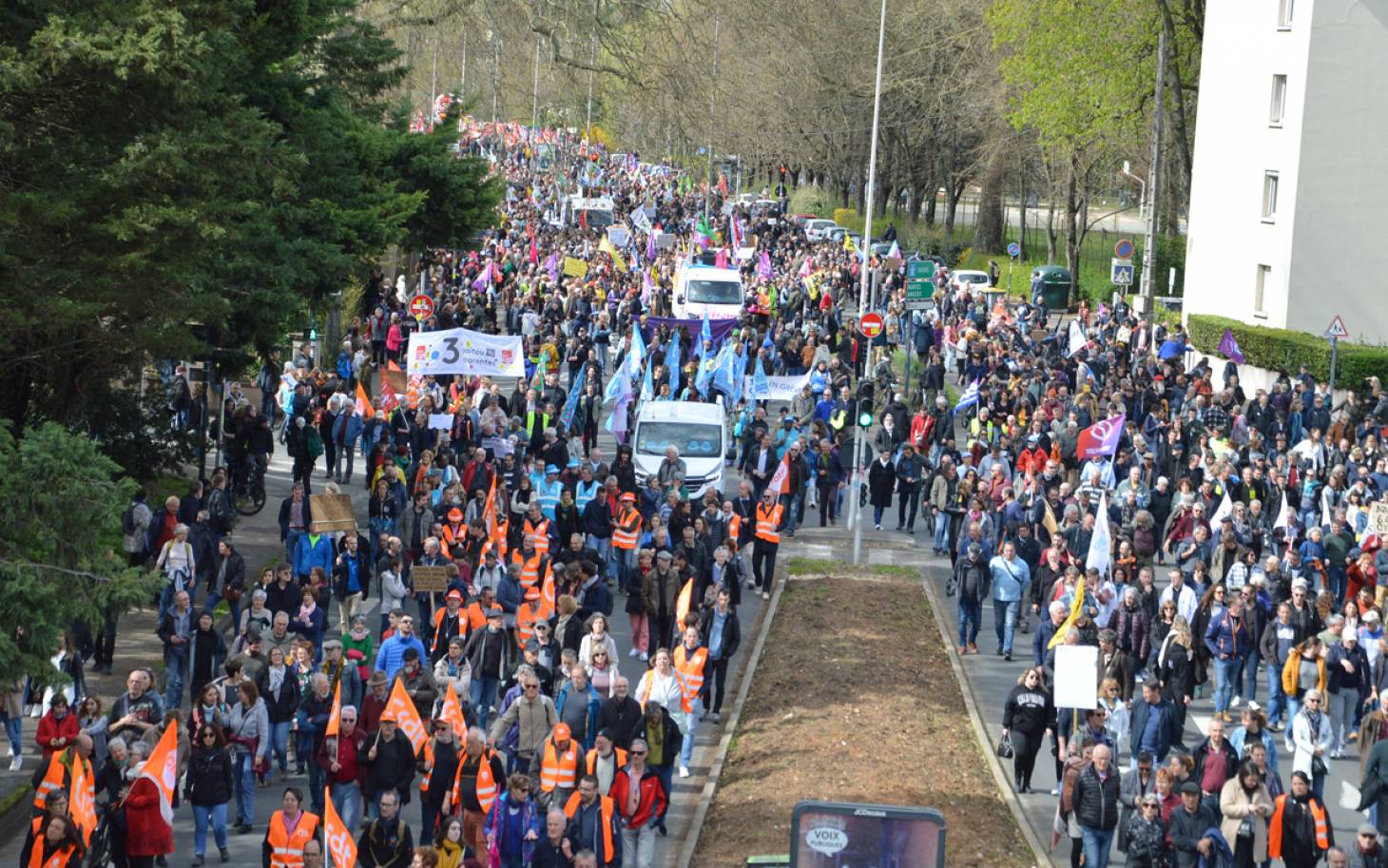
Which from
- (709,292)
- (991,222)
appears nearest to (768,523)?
(709,292)

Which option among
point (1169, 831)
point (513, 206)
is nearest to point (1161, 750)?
point (1169, 831)

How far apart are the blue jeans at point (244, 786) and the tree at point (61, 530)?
64.5 inches

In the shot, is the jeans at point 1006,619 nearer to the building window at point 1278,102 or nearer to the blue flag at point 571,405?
the blue flag at point 571,405

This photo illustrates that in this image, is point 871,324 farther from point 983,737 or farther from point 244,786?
point 244,786

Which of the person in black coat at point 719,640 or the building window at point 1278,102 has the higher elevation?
the building window at point 1278,102

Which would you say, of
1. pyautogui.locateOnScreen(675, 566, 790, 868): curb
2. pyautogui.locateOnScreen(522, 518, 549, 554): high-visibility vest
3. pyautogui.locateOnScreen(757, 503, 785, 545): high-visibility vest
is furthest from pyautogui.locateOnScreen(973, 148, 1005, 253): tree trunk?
pyautogui.locateOnScreen(522, 518, 549, 554): high-visibility vest

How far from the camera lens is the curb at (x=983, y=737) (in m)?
15.2

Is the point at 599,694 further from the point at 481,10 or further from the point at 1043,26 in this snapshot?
the point at 1043,26

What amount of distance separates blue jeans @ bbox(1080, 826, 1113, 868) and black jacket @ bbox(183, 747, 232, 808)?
6101mm

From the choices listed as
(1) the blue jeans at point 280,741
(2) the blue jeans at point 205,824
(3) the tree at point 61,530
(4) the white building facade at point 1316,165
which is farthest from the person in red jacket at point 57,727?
(4) the white building facade at point 1316,165

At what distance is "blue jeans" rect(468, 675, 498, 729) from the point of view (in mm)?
16703

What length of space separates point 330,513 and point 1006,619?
7.14m

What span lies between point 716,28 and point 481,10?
1613cm

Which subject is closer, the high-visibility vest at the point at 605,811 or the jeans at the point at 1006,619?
the high-visibility vest at the point at 605,811
